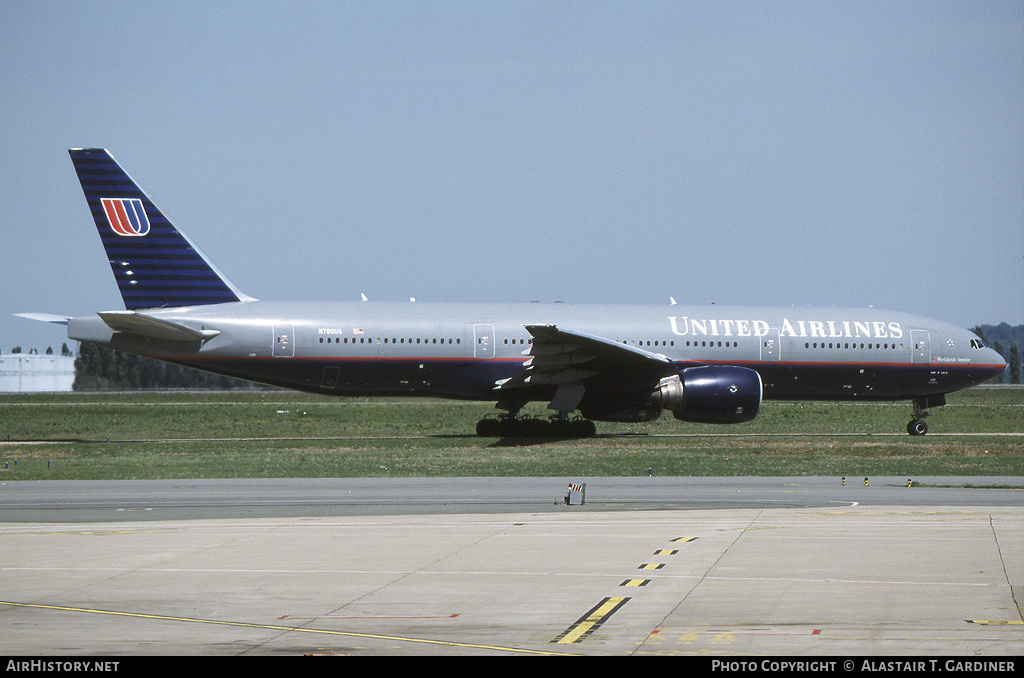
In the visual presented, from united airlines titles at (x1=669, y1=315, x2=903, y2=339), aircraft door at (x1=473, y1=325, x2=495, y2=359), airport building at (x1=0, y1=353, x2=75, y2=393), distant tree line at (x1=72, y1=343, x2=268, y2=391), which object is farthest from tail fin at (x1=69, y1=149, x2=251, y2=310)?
airport building at (x1=0, y1=353, x2=75, y2=393)

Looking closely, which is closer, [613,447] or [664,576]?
[664,576]

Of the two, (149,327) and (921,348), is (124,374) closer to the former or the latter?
(149,327)

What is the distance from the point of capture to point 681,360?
115ft

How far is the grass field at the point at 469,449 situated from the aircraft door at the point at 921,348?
9.45 ft

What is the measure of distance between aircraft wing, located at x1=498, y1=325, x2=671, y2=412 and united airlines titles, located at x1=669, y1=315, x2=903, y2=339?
2607 mm

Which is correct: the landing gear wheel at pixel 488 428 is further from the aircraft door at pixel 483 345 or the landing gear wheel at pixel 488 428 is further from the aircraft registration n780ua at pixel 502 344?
the aircraft door at pixel 483 345

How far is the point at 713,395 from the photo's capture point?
3138cm

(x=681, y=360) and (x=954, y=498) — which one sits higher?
(x=681, y=360)

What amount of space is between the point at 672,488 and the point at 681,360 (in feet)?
45.6

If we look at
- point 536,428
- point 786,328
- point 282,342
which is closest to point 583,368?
point 536,428
